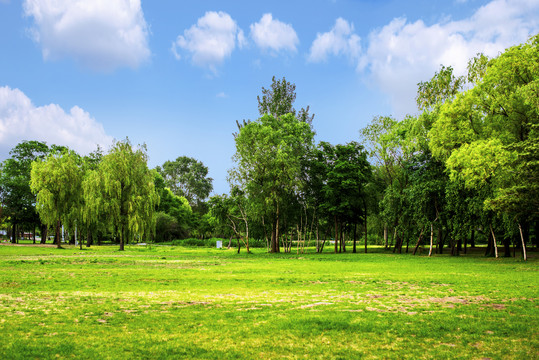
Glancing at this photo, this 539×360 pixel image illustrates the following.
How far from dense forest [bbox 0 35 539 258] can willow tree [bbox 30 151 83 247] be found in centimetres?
14

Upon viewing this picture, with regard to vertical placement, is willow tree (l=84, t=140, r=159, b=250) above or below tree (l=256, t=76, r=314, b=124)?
below

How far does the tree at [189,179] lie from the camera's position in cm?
12388

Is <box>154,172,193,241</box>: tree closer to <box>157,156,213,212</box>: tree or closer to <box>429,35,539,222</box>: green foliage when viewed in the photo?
<box>157,156,213,212</box>: tree

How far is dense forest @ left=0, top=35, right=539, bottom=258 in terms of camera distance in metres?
36.3

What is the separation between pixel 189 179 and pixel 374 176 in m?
74.9

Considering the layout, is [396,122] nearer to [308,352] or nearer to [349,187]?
[349,187]

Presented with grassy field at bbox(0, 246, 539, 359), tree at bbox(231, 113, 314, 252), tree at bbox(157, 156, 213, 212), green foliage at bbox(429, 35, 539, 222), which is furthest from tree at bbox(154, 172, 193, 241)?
grassy field at bbox(0, 246, 539, 359)

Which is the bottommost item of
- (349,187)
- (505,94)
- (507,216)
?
(507,216)

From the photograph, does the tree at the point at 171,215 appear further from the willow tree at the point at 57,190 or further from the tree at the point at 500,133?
the tree at the point at 500,133

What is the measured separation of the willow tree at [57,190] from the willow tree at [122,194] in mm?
2996

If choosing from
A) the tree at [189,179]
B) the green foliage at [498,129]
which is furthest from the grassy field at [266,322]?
the tree at [189,179]

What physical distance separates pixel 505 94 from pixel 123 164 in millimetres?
46205

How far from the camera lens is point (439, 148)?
40875mm

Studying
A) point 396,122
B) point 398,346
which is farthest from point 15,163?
point 398,346
